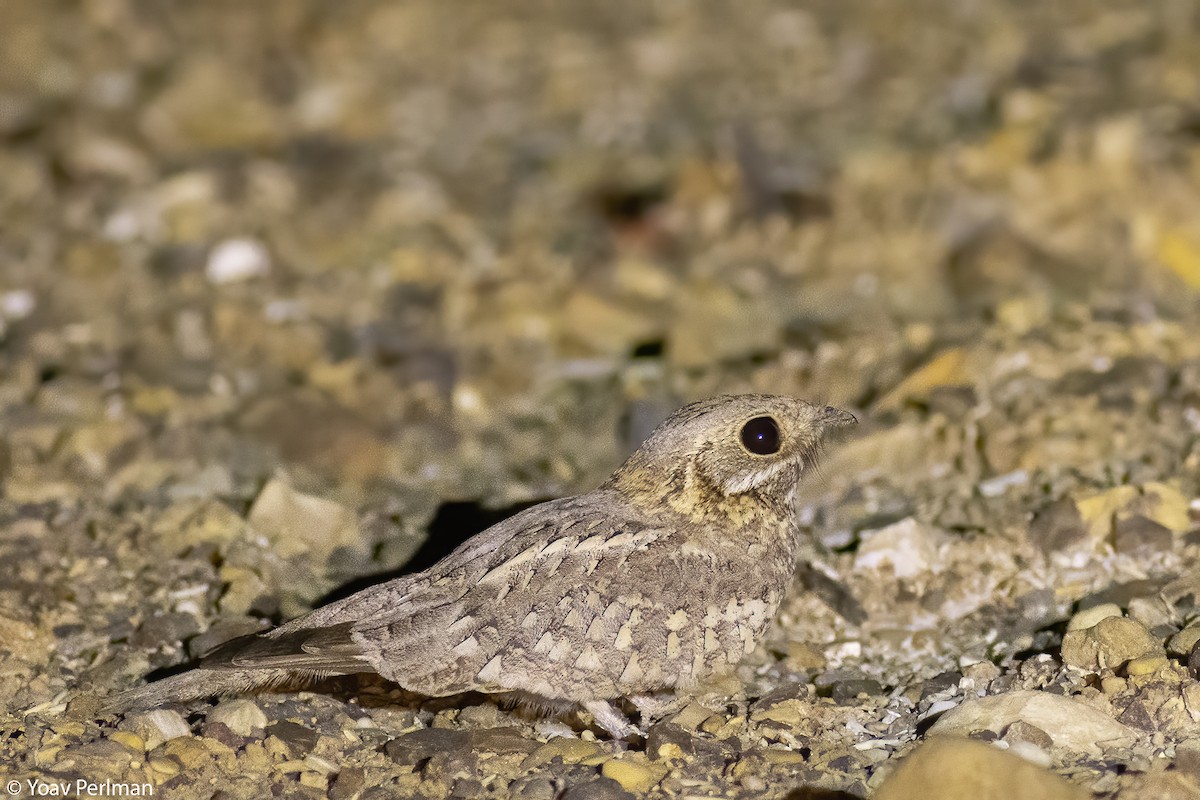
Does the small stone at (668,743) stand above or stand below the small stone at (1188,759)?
below

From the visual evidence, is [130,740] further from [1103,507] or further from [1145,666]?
[1103,507]

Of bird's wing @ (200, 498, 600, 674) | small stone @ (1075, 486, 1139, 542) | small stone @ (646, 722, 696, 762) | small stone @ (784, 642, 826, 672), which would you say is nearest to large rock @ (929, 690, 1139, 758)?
small stone @ (784, 642, 826, 672)

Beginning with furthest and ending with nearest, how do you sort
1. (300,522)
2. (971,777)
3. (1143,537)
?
(300,522), (1143,537), (971,777)

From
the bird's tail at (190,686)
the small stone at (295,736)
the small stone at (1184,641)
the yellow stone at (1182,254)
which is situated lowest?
the small stone at (1184,641)

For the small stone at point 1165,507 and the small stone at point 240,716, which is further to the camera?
the small stone at point 1165,507

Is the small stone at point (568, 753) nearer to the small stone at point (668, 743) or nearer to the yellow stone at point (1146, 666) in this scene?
the small stone at point (668, 743)

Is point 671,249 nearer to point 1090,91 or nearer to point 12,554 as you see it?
point 1090,91

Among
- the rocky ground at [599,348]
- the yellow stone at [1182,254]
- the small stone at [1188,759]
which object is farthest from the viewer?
the yellow stone at [1182,254]

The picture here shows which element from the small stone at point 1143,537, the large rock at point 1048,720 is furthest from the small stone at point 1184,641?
the small stone at point 1143,537

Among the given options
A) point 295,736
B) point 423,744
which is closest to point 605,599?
point 423,744
